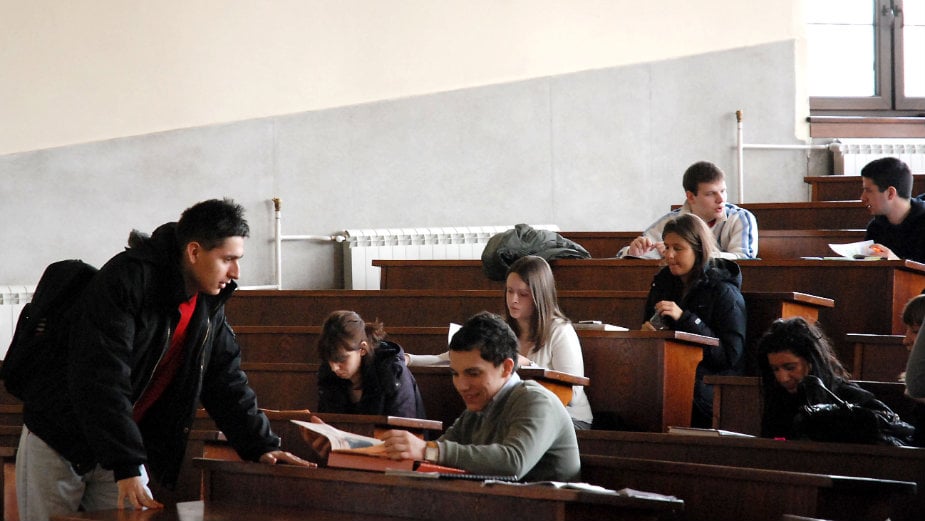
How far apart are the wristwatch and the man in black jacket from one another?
0.23m

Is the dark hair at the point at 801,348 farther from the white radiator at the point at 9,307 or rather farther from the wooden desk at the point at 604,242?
the white radiator at the point at 9,307

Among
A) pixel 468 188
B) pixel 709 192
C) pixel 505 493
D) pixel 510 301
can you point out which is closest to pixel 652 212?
pixel 468 188

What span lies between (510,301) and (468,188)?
2087 mm

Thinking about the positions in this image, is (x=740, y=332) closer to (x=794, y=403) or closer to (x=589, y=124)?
(x=794, y=403)

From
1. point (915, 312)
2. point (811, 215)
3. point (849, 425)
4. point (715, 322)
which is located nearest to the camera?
point (849, 425)

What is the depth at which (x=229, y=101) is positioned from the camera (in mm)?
4762

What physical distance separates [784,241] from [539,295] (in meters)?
1.50

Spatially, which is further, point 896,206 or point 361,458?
point 896,206

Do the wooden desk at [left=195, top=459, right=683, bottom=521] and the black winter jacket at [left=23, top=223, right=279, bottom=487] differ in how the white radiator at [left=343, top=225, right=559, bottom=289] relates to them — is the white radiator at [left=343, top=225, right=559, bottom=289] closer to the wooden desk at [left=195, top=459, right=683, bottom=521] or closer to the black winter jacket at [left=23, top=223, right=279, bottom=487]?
the black winter jacket at [left=23, top=223, right=279, bottom=487]

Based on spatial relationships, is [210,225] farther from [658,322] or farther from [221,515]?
[658,322]

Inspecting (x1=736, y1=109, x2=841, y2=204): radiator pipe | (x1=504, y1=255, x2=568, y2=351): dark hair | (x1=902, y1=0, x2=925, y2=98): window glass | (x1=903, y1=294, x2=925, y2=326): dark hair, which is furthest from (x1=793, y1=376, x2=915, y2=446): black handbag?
(x1=902, y1=0, x2=925, y2=98): window glass

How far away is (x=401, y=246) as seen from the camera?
4.88 m

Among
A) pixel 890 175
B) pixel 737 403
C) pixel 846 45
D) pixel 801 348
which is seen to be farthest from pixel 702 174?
pixel 846 45

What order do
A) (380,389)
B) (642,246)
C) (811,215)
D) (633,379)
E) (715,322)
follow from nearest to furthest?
(380,389) < (633,379) < (715,322) < (642,246) < (811,215)
